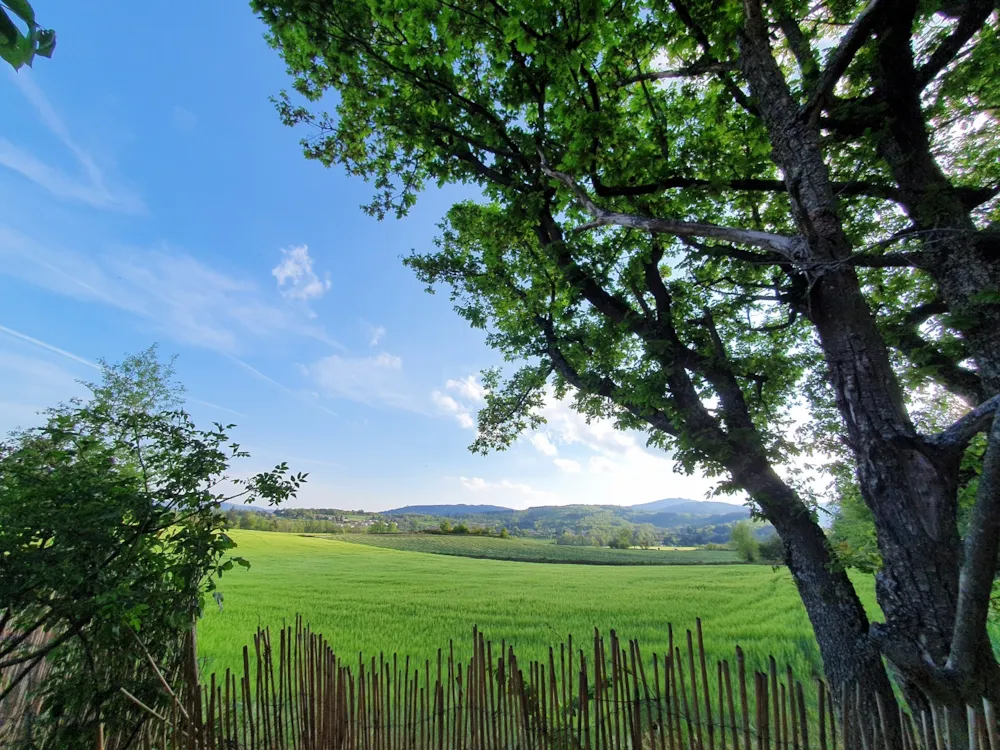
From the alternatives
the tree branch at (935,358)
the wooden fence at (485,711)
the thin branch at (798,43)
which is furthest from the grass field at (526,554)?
the thin branch at (798,43)

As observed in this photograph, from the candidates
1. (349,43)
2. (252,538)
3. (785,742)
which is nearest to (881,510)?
(785,742)

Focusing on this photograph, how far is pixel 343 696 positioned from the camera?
143 inches

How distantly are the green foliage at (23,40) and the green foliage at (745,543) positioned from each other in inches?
1833

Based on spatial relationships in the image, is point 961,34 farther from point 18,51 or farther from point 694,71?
point 18,51

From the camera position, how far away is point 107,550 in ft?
7.95

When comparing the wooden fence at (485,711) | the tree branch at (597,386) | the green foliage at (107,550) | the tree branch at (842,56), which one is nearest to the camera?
the green foliage at (107,550)

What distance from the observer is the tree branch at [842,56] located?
3.26m

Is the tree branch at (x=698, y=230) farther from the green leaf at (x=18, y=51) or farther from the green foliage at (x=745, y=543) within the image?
the green foliage at (x=745, y=543)

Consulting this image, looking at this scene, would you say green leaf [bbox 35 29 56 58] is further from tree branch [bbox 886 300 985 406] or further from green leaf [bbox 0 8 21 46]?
tree branch [bbox 886 300 985 406]

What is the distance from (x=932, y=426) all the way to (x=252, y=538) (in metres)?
46.5

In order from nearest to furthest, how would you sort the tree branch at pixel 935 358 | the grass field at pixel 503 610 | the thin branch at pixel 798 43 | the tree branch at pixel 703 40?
1. the tree branch at pixel 935 358
2. the thin branch at pixel 798 43
3. the tree branch at pixel 703 40
4. the grass field at pixel 503 610

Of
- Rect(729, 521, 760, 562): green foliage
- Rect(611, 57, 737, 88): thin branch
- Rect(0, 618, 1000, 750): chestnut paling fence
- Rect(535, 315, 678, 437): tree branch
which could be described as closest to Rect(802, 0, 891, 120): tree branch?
Rect(611, 57, 737, 88): thin branch

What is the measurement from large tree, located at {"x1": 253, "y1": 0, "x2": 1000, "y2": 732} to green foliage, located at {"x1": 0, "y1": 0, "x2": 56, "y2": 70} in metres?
3.97

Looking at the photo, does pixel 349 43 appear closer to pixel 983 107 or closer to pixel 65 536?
pixel 65 536
